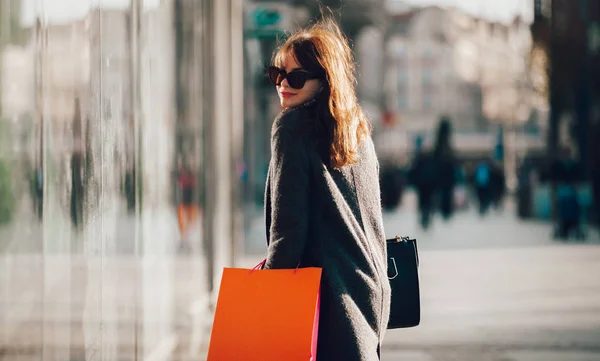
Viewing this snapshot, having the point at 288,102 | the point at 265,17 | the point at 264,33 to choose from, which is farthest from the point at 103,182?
the point at 265,17

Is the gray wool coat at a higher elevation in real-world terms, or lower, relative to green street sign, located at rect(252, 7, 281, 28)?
lower

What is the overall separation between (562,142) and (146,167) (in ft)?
63.3

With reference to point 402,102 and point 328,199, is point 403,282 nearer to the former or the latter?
point 328,199

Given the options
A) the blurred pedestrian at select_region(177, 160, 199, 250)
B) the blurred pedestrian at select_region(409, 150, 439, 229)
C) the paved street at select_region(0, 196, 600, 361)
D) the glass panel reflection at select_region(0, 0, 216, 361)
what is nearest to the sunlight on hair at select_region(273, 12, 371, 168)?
the glass panel reflection at select_region(0, 0, 216, 361)

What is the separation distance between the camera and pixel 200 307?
25.7 feet

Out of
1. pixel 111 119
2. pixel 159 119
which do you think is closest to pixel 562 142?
pixel 159 119

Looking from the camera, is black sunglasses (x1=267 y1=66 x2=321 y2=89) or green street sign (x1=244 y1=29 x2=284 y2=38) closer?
black sunglasses (x1=267 y1=66 x2=321 y2=89)

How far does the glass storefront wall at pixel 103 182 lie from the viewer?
2451 mm

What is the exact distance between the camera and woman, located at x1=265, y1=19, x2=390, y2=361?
2.74m

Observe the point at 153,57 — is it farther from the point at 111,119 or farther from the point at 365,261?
the point at 365,261

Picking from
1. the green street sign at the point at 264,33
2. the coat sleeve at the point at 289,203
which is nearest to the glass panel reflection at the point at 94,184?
the coat sleeve at the point at 289,203

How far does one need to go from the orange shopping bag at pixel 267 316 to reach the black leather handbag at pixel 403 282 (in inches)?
19.9

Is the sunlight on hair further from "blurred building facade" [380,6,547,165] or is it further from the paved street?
"blurred building facade" [380,6,547,165]

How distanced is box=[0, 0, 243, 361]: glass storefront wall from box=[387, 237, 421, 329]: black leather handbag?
1102 millimetres
